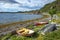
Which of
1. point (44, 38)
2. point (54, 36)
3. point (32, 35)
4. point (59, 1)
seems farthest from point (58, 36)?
point (59, 1)

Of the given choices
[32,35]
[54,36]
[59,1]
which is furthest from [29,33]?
[59,1]

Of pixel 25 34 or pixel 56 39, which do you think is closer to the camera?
pixel 56 39

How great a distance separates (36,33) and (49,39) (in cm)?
678

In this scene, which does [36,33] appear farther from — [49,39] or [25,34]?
[49,39]

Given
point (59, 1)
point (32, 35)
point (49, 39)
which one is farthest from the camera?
point (59, 1)

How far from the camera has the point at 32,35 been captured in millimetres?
21719

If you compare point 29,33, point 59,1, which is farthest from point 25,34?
point 59,1

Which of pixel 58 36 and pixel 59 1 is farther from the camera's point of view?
pixel 59 1

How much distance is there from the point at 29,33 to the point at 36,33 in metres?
0.97

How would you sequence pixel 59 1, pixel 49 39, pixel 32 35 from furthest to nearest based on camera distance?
pixel 59 1 → pixel 32 35 → pixel 49 39

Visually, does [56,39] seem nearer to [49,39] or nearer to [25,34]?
[49,39]

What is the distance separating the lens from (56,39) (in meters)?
15.9

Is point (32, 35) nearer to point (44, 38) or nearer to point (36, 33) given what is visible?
point (36, 33)

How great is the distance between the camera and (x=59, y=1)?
10406cm
